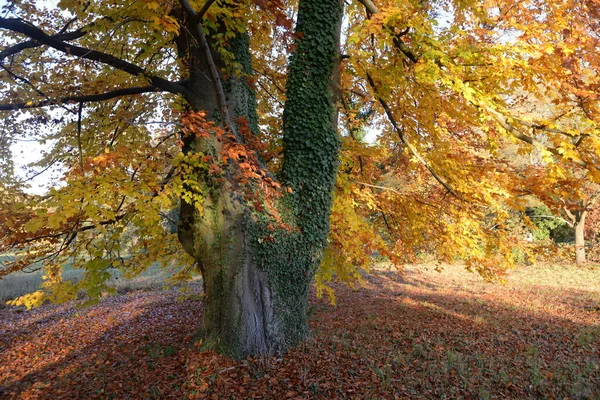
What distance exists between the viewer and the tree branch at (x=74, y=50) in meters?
3.91

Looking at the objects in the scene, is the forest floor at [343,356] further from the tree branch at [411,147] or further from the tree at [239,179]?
the tree branch at [411,147]

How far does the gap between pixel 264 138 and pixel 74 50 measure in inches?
110

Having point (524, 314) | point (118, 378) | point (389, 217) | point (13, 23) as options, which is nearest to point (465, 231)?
point (389, 217)

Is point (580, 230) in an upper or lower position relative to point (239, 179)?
lower

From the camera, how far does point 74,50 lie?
4309mm

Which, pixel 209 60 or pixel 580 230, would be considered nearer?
pixel 209 60

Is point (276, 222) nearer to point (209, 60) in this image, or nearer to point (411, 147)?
point (209, 60)

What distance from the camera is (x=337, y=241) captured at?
6348 millimetres

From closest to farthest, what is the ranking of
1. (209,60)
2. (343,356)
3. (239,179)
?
(209,60)
(239,179)
(343,356)

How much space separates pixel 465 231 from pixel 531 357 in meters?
2.11

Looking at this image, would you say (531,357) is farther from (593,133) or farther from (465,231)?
(593,133)

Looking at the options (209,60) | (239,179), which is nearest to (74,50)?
(209,60)

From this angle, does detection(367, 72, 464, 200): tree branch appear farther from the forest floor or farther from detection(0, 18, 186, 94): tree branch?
detection(0, 18, 186, 94): tree branch

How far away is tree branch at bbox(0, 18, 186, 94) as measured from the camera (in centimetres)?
391
